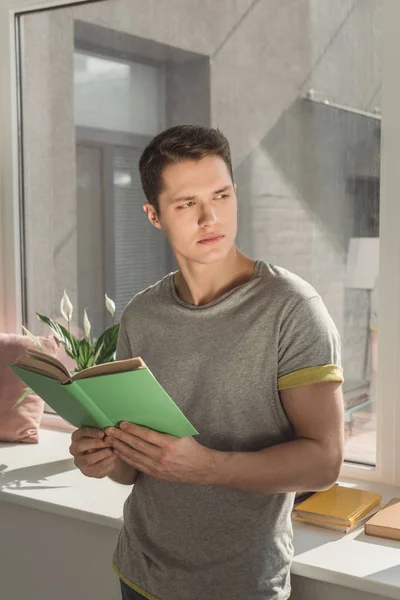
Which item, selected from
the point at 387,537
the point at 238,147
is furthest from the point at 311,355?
the point at 238,147

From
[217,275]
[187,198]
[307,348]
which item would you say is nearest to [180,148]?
[187,198]

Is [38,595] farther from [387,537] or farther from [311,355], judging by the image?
[311,355]

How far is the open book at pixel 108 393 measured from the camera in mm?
1251

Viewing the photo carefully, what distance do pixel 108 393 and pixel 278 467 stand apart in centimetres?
34

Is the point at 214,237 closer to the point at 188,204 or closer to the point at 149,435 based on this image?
the point at 188,204

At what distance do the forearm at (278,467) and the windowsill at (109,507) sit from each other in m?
0.33

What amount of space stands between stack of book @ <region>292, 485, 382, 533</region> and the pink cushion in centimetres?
111

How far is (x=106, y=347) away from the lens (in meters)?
2.12

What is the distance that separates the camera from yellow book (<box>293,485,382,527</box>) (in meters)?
1.85

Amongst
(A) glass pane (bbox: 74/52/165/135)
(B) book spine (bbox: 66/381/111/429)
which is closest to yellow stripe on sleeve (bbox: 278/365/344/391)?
(B) book spine (bbox: 66/381/111/429)

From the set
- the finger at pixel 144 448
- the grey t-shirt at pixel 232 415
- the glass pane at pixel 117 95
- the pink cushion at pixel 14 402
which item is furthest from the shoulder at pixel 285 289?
the pink cushion at pixel 14 402

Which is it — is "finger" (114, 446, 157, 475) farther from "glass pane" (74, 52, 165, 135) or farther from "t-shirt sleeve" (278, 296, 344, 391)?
"glass pane" (74, 52, 165, 135)

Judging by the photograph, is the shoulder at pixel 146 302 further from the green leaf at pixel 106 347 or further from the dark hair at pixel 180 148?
the green leaf at pixel 106 347

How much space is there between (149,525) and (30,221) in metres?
1.64
